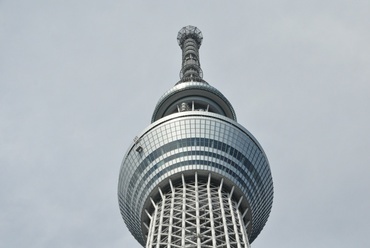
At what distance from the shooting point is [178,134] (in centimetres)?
9350

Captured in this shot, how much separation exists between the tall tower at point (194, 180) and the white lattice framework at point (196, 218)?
0.15 meters

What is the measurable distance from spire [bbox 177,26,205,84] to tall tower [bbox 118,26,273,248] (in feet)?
80.0

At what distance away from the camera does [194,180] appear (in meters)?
92.3

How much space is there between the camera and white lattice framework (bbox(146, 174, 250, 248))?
81375mm

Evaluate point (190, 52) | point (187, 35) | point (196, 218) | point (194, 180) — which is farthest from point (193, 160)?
point (187, 35)

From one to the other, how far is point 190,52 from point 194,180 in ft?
151

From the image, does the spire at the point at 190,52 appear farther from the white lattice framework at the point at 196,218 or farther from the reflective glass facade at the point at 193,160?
the white lattice framework at the point at 196,218

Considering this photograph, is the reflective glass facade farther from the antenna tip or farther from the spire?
the antenna tip

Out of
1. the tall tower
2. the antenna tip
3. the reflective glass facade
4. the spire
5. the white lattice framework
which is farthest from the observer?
the antenna tip

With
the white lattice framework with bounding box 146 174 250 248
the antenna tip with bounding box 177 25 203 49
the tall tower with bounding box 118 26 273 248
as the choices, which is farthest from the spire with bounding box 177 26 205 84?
the white lattice framework with bounding box 146 174 250 248

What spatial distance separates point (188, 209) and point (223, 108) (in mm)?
28844

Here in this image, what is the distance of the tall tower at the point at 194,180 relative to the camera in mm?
86812

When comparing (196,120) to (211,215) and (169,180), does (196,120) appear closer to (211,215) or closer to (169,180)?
(169,180)

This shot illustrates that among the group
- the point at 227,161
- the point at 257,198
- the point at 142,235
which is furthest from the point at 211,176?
the point at 142,235
